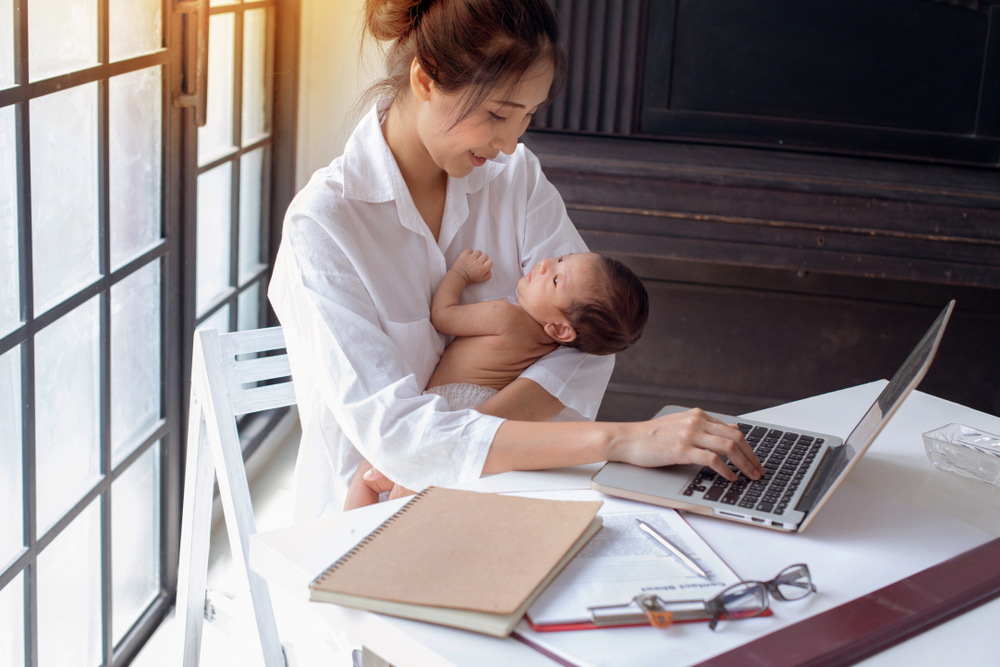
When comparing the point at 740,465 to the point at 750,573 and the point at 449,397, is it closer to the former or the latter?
the point at 750,573

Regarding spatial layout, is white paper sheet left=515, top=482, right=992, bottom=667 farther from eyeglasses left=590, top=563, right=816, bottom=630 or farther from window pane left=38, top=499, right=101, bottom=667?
window pane left=38, top=499, right=101, bottom=667

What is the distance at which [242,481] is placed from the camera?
125 centimetres

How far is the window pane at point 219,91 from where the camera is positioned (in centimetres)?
216

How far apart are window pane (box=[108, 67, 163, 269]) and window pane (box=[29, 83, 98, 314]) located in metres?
0.08

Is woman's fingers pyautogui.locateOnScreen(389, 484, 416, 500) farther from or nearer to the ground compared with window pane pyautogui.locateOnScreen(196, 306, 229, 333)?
farther from the ground

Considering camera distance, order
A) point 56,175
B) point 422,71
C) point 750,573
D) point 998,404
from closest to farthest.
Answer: point 750,573 → point 422,71 → point 56,175 → point 998,404

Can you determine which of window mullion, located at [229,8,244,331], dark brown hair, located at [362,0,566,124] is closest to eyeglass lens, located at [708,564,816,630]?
dark brown hair, located at [362,0,566,124]

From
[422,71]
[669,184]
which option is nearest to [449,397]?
[422,71]

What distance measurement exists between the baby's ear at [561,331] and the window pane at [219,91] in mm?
1146

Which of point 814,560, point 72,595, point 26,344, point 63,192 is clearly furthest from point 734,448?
point 72,595

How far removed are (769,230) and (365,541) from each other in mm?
1753

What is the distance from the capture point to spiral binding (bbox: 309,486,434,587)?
74 cm

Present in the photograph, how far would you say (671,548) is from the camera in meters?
0.84

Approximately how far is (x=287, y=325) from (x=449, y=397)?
0.27 m
